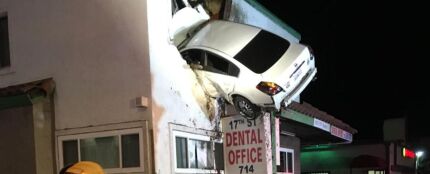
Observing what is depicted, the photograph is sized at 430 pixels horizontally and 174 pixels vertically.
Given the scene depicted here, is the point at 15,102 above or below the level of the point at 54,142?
above

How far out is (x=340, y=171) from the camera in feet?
67.6

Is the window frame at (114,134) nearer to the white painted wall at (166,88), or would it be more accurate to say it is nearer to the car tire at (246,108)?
the white painted wall at (166,88)

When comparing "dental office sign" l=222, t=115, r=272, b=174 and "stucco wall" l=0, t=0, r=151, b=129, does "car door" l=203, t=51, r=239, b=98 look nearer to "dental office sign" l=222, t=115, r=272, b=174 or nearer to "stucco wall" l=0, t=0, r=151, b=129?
"dental office sign" l=222, t=115, r=272, b=174

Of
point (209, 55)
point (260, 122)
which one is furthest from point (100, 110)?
point (260, 122)

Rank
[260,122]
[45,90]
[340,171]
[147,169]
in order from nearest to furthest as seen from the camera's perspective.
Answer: [147,169] < [45,90] < [260,122] < [340,171]

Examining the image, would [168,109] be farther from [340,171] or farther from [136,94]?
[340,171]

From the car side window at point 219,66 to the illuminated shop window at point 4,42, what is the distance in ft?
12.5

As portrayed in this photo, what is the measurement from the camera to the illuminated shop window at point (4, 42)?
10.7 meters

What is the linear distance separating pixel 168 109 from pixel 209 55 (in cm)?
129

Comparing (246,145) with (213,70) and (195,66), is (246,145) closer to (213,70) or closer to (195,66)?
(213,70)

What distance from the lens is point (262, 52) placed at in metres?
9.98

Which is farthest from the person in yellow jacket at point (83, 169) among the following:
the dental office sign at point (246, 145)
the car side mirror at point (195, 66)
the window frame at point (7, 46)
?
the window frame at point (7, 46)

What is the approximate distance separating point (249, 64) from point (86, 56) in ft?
9.16

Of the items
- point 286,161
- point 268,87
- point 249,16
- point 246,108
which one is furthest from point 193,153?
point 286,161
